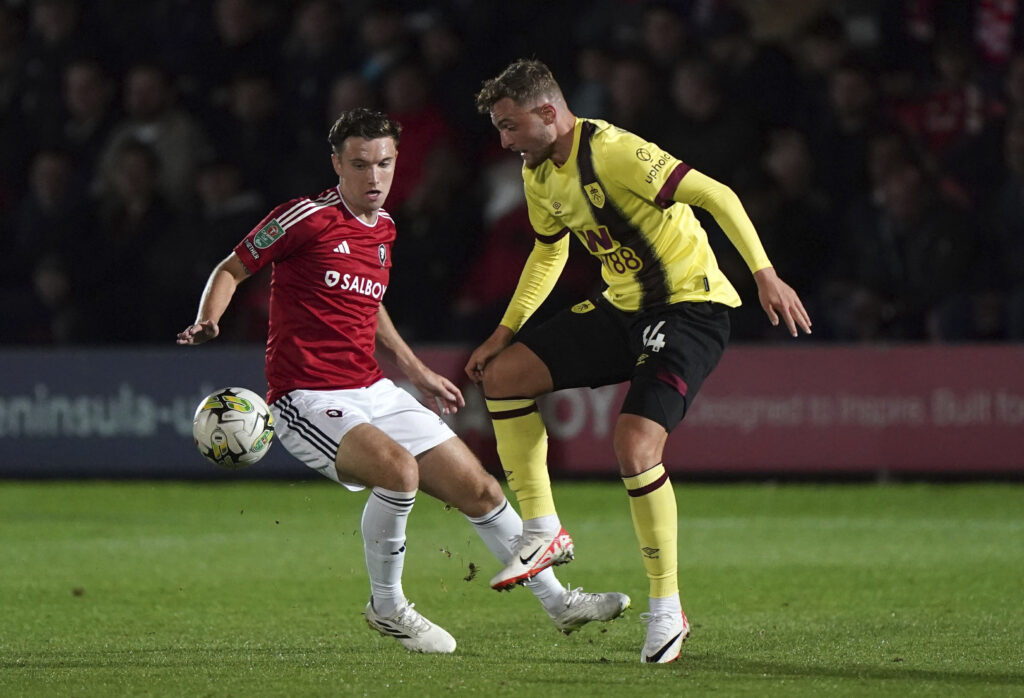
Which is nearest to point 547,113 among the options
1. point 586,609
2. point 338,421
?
point 338,421

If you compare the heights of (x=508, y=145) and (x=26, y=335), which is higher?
(x=508, y=145)

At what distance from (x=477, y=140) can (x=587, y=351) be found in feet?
23.6

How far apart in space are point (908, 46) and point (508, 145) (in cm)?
788

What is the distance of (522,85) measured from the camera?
5.67 m

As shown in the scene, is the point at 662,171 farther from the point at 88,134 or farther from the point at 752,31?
the point at 88,134

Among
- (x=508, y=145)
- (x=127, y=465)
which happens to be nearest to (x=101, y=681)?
(x=508, y=145)

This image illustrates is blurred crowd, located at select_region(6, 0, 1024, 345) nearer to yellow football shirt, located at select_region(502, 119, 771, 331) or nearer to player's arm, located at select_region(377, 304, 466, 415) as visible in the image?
player's arm, located at select_region(377, 304, 466, 415)

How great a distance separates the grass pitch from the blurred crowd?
162 centimetres

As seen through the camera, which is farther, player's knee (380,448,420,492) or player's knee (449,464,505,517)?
player's knee (449,464,505,517)

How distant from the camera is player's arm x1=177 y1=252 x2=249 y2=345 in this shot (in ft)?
17.4

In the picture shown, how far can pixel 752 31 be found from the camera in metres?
13.2

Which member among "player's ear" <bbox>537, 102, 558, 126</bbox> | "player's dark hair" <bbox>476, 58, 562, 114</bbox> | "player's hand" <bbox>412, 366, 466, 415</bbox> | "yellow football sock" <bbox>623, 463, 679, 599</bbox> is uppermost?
"player's dark hair" <bbox>476, 58, 562, 114</bbox>

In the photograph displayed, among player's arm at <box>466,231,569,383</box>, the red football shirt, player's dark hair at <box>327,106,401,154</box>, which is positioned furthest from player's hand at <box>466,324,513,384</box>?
player's dark hair at <box>327,106,401,154</box>

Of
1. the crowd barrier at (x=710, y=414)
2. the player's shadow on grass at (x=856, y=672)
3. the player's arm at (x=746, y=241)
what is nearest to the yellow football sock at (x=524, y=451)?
the player's shadow on grass at (x=856, y=672)
